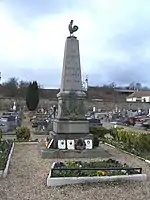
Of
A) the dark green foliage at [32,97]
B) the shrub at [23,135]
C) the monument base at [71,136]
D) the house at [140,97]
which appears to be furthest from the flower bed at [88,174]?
the house at [140,97]

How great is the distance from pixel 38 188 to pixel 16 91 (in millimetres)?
73956

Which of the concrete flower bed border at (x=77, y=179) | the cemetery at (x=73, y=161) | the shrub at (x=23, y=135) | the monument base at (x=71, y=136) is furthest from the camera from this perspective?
the shrub at (x=23, y=135)

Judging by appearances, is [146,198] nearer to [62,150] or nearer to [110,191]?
[110,191]

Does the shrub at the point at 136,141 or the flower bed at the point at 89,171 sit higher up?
the shrub at the point at 136,141

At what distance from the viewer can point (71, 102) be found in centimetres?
1417

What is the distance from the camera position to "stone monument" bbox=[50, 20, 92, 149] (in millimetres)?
13773

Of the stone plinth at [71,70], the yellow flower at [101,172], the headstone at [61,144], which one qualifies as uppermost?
the stone plinth at [71,70]

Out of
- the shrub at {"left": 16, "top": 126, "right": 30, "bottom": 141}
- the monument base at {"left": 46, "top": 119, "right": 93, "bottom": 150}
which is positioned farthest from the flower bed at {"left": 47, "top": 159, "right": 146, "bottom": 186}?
the shrub at {"left": 16, "top": 126, "right": 30, "bottom": 141}

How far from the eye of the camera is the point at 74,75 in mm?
14258

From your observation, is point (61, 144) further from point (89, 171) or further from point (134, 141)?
point (89, 171)

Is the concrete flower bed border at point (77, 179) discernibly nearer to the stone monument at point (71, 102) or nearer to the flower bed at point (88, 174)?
the flower bed at point (88, 174)

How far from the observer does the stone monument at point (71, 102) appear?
45.2 feet

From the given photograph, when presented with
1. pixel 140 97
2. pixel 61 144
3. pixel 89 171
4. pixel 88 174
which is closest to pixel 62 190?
pixel 88 174

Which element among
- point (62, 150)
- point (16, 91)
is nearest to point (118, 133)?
point (62, 150)
